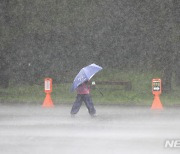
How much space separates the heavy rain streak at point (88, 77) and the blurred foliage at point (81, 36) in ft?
0.15

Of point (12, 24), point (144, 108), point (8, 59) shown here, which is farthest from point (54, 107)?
point (8, 59)

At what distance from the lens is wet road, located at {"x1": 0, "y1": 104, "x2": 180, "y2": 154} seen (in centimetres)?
1004

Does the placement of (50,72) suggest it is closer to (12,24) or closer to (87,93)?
(12,24)

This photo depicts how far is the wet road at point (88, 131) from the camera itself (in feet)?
32.9

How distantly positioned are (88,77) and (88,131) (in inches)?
125

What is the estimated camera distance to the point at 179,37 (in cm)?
2291

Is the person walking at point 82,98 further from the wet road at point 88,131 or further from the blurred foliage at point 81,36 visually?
the blurred foliage at point 81,36

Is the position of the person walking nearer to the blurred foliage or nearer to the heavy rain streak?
Result: the heavy rain streak

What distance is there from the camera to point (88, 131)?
12336 mm

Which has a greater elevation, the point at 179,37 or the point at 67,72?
the point at 179,37

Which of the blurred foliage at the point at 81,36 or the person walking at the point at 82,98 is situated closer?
the person walking at the point at 82,98

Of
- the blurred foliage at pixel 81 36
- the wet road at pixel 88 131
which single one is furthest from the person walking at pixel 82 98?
the blurred foliage at pixel 81 36

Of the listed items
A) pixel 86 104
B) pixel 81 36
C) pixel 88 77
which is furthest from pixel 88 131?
pixel 81 36

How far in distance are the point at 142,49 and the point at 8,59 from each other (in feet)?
23.5
